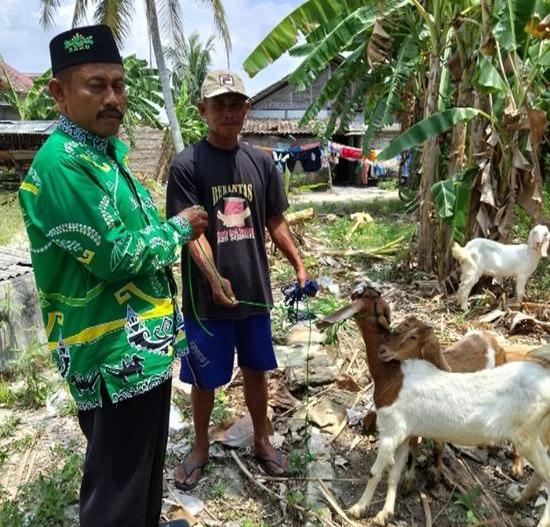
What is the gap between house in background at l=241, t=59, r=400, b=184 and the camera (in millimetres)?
22812

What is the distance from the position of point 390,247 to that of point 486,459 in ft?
18.1

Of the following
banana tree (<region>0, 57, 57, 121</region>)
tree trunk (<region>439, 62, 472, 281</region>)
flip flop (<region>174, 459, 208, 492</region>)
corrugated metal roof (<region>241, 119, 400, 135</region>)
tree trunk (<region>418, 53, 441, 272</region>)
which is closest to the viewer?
flip flop (<region>174, 459, 208, 492</region>)

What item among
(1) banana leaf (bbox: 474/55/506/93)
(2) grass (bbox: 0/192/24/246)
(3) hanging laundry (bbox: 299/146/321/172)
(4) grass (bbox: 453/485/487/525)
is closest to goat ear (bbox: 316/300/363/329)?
(4) grass (bbox: 453/485/487/525)

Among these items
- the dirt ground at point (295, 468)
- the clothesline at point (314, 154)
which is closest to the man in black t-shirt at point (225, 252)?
the dirt ground at point (295, 468)

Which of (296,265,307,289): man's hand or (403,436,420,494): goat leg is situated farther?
(296,265,307,289): man's hand

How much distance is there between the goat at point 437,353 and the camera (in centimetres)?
243

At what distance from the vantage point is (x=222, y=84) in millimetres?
2506

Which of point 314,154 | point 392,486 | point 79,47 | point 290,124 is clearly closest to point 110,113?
point 79,47

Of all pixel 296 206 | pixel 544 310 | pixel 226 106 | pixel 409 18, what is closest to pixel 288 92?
pixel 296 206

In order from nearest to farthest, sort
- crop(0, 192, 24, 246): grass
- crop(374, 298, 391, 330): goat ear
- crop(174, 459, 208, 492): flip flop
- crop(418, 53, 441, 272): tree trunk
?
crop(374, 298, 391, 330): goat ear < crop(174, 459, 208, 492): flip flop < crop(418, 53, 441, 272): tree trunk < crop(0, 192, 24, 246): grass

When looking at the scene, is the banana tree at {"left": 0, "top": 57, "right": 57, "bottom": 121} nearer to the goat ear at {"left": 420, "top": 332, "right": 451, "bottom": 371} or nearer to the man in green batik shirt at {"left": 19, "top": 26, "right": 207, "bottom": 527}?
the man in green batik shirt at {"left": 19, "top": 26, "right": 207, "bottom": 527}

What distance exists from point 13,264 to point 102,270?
3.78 metres

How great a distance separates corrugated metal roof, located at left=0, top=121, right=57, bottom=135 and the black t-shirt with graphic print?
1697 cm

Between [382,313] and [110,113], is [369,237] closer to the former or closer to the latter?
[382,313]
